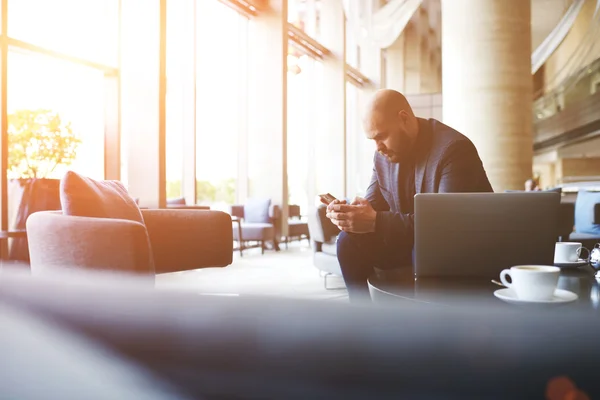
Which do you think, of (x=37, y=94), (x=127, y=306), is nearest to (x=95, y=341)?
(x=127, y=306)

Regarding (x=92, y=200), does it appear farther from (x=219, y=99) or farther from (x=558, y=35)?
(x=558, y=35)

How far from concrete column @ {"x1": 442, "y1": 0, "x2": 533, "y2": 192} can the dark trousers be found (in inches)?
238

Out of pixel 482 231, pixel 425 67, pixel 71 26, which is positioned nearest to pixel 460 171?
pixel 482 231

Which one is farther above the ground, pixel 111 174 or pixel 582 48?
pixel 582 48

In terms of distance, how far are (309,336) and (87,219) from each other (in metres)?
1.78

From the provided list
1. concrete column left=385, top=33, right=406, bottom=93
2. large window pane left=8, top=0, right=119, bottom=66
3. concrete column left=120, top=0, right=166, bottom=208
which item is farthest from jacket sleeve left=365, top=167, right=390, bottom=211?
concrete column left=385, top=33, right=406, bottom=93

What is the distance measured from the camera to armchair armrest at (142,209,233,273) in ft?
8.54

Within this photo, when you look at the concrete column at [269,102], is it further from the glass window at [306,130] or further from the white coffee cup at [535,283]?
the white coffee cup at [535,283]

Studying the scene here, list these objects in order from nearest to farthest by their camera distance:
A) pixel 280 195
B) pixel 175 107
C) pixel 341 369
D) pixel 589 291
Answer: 1. pixel 341 369
2. pixel 589 291
3. pixel 175 107
4. pixel 280 195

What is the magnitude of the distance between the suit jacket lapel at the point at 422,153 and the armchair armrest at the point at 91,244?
109cm

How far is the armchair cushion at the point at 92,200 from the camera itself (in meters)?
2.13

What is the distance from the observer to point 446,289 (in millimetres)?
1013

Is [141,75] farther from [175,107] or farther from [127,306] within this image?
[127,306]

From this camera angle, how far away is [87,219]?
1899mm
